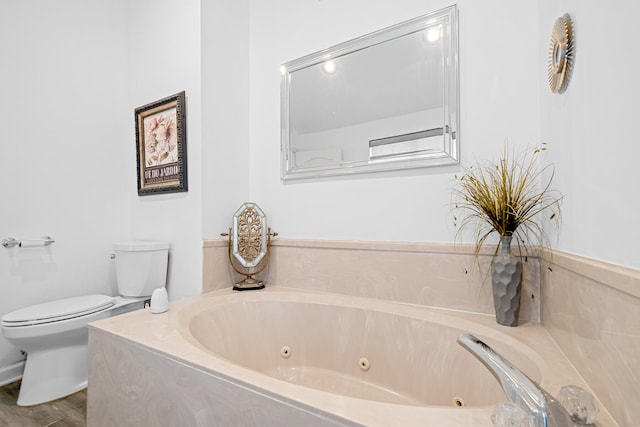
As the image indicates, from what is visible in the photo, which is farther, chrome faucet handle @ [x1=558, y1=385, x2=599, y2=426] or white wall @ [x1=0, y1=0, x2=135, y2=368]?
white wall @ [x1=0, y1=0, x2=135, y2=368]

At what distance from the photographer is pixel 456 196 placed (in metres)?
1.40

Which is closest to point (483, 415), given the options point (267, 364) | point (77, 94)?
point (267, 364)

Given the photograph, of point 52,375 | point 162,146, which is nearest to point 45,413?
point 52,375

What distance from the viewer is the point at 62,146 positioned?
6.63 feet

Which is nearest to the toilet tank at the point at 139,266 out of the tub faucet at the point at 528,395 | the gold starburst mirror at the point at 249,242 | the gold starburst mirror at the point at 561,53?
the gold starburst mirror at the point at 249,242

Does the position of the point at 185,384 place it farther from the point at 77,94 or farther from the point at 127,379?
the point at 77,94

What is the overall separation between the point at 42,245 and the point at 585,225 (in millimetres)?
2728

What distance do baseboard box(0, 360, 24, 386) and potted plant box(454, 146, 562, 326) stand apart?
2.69 m

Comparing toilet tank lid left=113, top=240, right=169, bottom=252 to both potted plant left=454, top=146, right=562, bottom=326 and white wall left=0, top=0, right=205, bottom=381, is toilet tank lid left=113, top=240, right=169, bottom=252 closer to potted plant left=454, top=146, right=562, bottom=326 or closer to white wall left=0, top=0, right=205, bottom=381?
white wall left=0, top=0, right=205, bottom=381

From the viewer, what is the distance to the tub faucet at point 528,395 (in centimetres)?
49

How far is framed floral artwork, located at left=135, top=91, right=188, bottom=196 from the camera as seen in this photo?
189 cm

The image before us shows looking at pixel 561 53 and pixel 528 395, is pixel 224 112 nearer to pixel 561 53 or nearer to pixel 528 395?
pixel 561 53

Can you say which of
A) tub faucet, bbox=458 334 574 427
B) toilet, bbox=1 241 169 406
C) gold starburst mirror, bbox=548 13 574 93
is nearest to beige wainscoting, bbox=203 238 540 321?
toilet, bbox=1 241 169 406

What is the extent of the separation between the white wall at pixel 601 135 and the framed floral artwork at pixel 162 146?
189cm
